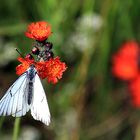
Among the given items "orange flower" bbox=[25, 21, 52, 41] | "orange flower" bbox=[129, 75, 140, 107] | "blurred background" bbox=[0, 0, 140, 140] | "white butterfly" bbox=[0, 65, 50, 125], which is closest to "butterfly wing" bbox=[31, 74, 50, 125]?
"white butterfly" bbox=[0, 65, 50, 125]

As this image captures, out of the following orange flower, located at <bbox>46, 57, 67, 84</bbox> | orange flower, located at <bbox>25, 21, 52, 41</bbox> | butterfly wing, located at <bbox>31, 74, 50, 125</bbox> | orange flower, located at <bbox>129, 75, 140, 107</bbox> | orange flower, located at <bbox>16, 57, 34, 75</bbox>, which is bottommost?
butterfly wing, located at <bbox>31, 74, 50, 125</bbox>

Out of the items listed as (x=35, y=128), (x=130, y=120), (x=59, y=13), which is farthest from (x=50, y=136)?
(x=59, y=13)

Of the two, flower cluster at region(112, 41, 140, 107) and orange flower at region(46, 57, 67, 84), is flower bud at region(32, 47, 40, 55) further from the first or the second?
flower cluster at region(112, 41, 140, 107)

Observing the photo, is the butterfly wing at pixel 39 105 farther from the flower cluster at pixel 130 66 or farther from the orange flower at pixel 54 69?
the flower cluster at pixel 130 66

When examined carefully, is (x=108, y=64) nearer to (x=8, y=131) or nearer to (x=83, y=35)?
(x=83, y=35)

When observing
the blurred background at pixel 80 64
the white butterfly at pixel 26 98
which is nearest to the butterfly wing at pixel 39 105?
the white butterfly at pixel 26 98

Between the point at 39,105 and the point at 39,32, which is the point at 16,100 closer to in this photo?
the point at 39,105
